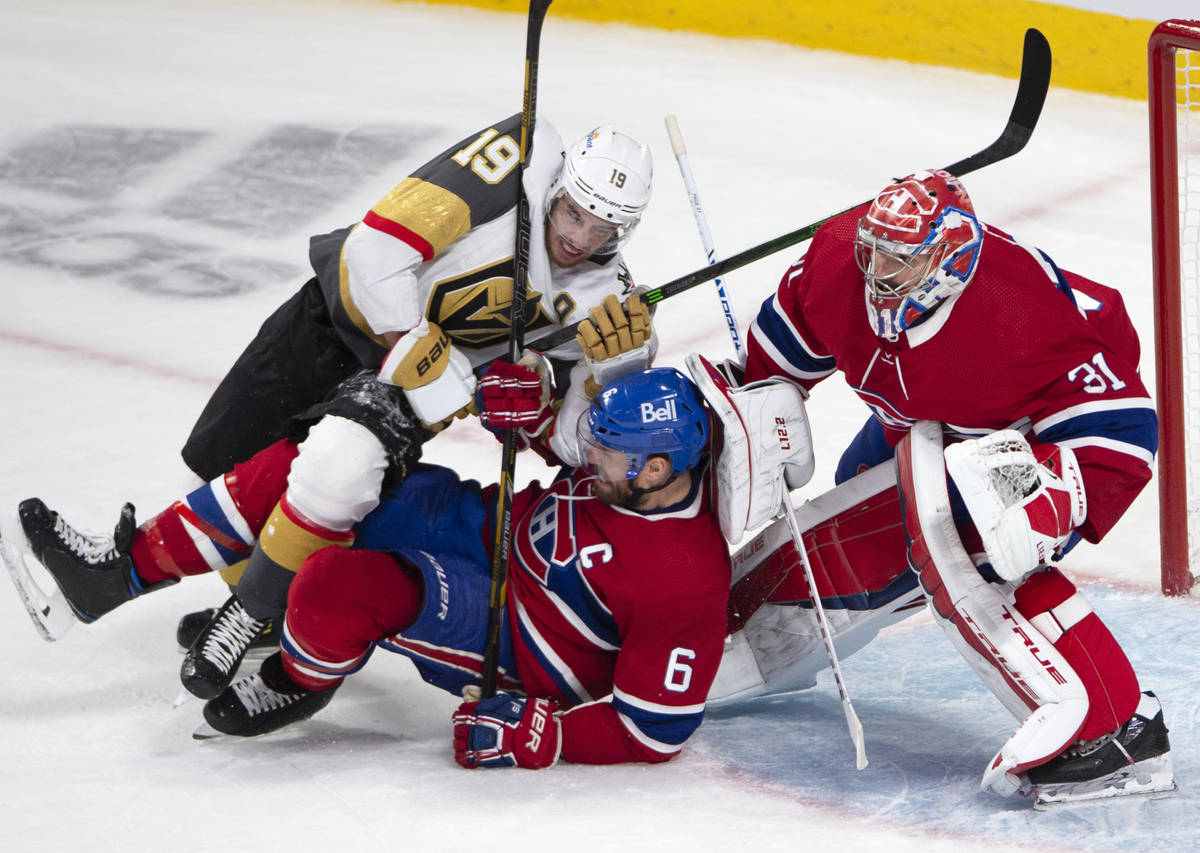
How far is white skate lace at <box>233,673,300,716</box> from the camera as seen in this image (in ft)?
8.64

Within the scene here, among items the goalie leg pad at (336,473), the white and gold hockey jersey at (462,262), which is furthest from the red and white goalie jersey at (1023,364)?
the goalie leg pad at (336,473)

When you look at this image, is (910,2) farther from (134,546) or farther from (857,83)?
(134,546)

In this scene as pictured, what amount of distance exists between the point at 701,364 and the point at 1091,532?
686 mm

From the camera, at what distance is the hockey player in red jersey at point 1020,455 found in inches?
89.6

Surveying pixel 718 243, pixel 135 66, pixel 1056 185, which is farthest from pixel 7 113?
pixel 1056 185

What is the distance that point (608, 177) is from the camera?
2.62m

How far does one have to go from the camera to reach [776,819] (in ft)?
7.62

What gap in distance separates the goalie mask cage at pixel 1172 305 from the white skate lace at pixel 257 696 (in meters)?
1.85

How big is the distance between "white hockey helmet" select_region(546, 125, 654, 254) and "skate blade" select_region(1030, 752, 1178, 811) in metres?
1.17

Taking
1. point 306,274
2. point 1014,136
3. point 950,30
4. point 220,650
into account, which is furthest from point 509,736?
point 950,30

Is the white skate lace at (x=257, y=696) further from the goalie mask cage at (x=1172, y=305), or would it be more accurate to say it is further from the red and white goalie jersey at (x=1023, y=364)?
the goalie mask cage at (x=1172, y=305)

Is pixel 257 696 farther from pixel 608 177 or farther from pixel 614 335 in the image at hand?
pixel 608 177

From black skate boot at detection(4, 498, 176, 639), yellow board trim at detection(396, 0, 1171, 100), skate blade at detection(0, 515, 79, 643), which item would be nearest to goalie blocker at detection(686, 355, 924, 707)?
black skate boot at detection(4, 498, 176, 639)

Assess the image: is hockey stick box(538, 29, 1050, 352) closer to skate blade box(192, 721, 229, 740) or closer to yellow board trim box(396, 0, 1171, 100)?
skate blade box(192, 721, 229, 740)
